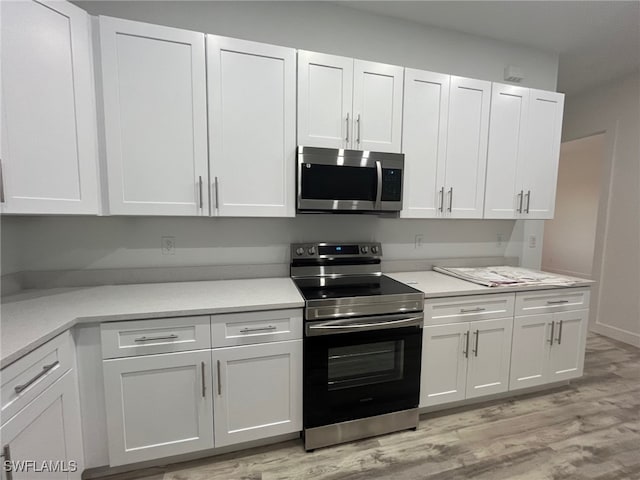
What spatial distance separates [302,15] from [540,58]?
220 cm

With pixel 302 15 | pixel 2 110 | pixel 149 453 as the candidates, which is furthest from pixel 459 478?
pixel 302 15

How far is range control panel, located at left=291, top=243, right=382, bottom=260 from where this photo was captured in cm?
217

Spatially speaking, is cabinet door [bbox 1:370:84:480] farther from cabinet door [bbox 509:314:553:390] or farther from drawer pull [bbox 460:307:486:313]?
cabinet door [bbox 509:314:553:390]

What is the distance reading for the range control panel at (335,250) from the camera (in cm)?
217

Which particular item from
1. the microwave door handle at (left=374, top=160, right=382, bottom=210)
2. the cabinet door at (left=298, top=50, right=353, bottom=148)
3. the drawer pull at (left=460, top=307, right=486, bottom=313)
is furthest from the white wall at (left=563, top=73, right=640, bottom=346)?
the cabinet door at (left=298, top=50, right=353, bottom=148)

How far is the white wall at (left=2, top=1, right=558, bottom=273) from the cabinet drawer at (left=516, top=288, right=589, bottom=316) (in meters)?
0.65

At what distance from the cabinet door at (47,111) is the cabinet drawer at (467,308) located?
206cm

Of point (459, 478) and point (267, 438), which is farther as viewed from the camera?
point (267, 438)

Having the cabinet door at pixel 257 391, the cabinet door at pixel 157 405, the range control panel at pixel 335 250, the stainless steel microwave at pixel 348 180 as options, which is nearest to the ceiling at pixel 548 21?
the stainless steel microwave at pixel 348 180

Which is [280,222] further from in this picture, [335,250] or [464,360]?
[464,360]

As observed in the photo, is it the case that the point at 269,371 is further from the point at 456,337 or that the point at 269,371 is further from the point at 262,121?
the point at 262,121

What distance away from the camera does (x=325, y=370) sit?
168 centimetres

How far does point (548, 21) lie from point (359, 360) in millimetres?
2883

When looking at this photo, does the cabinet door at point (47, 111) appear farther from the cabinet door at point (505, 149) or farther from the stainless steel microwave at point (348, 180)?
the cabinet door at point (505, 149)
